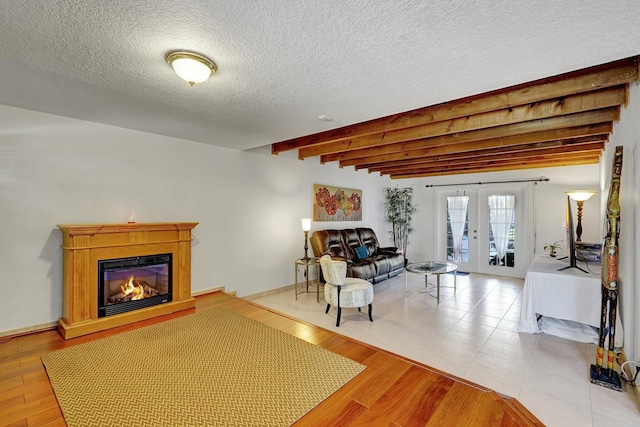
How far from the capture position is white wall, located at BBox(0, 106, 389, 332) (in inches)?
110

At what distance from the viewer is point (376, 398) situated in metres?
1.98

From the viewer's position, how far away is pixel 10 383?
6.79 ft

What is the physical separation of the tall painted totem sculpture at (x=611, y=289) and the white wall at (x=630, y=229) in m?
0.10

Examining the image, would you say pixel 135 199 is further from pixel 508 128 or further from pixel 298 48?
pixel 508 128

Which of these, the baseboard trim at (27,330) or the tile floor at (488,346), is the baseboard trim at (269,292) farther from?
the baseboard trim at (27,330)

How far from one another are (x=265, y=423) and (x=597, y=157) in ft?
22.9

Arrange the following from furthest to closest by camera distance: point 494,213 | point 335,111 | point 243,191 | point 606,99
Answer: point 494,213, point 243,191, point 335,111, point 606,99

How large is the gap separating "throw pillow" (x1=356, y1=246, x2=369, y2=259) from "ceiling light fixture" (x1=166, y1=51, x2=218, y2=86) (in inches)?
179

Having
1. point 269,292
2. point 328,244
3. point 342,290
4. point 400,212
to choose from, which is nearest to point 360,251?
point 328,244

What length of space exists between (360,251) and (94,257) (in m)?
4.29

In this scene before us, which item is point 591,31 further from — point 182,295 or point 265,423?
point 182,295

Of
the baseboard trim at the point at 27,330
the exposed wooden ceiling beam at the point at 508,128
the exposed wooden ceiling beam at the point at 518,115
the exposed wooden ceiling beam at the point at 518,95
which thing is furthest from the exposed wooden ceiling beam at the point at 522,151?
the baseboard trim at the point at 27,330

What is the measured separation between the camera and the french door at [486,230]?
640 cm

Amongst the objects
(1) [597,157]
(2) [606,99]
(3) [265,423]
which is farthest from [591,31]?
(1) [597,157]
